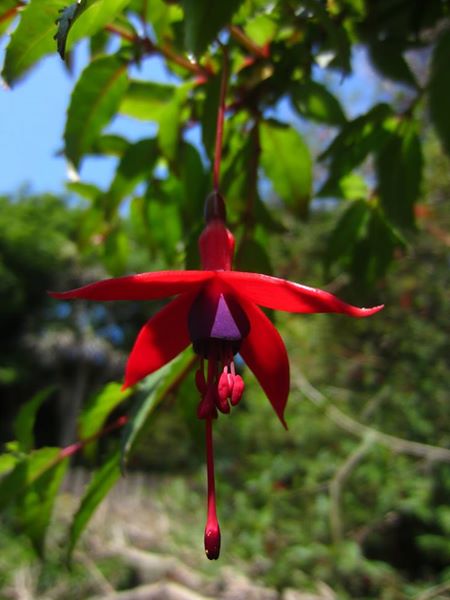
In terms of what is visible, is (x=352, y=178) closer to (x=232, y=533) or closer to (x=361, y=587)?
(x=361, y=587)

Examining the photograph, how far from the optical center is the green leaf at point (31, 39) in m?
0.37

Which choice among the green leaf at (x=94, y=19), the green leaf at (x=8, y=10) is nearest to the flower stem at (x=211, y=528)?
the green leaf at (x=94, y=19)

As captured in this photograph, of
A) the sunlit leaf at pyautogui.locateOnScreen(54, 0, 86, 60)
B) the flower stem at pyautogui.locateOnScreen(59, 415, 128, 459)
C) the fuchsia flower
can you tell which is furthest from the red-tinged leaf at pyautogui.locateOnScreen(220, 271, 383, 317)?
the flower stem at pyautogui.locateOnScreen(59, 415, 128, 459)

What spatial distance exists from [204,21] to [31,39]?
0.12m

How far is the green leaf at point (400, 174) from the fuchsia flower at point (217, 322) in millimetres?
282

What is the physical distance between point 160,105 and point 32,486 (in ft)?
1.37

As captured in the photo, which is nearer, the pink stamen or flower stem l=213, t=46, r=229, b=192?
the pink stamen

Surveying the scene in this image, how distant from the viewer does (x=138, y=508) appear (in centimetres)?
412

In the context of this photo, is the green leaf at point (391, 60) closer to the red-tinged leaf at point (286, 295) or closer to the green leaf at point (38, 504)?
the red-tinged leaf at point (286, 295)

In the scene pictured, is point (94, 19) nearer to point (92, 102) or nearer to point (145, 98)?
point (92, 102)

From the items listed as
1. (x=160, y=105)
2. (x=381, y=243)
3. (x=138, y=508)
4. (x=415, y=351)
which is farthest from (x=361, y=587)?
(x=138, y=508)

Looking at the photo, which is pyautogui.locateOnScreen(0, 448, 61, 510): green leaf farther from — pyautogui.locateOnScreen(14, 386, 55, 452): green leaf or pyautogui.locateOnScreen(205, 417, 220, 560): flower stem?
pyautogui.locateOnScreen(205, 417, 220, 560): flower stem

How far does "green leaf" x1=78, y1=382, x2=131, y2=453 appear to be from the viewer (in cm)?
54

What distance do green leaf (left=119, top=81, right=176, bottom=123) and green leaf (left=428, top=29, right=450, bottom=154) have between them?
0.26 m
